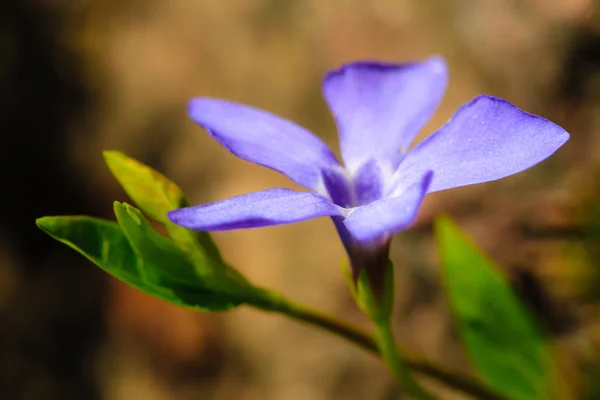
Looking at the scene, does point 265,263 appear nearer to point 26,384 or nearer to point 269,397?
point 269,397

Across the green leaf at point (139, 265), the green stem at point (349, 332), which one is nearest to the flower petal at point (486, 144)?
the green stem at point (349, 332)

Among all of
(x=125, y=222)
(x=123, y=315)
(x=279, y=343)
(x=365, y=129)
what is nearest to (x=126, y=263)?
(x=125, y=222)

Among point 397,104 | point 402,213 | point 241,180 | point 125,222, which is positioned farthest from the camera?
point 241,180

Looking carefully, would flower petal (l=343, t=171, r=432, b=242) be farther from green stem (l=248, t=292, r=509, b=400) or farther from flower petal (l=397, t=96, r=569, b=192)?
green stem (l=248, t=292, r=509, b=400)

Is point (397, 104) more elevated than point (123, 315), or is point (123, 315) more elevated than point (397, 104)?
point (397, 104)

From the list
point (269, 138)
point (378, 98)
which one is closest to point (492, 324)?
point (378, 98)

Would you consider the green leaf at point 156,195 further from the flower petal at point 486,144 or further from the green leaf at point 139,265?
the flower petal at point 486,144
